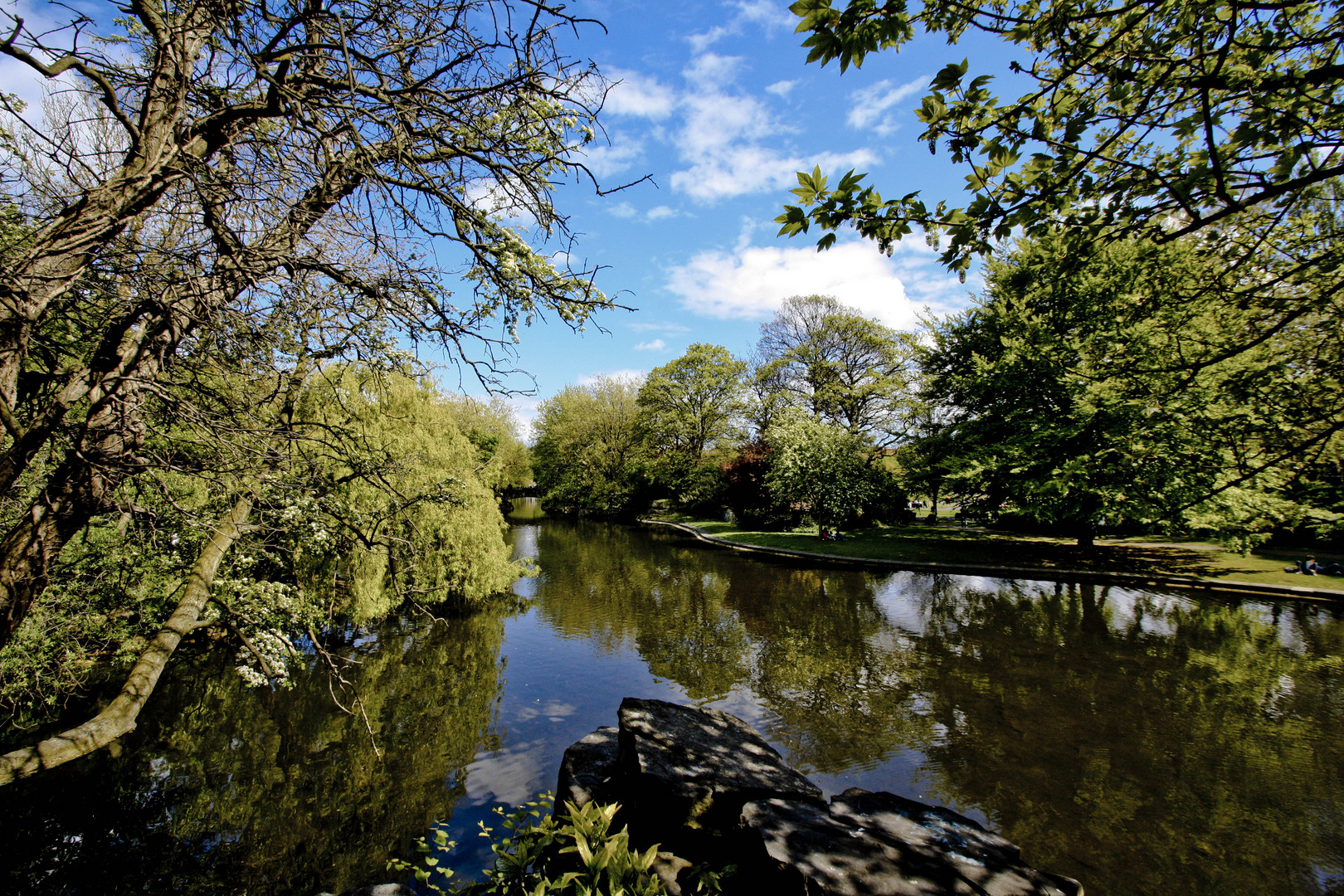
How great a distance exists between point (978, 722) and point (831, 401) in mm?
27779

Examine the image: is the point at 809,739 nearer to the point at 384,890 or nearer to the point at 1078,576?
the point at 384,890

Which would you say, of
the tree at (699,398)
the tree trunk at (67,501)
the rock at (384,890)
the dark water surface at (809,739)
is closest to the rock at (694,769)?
the rock at (384,890)

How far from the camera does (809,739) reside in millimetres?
7766

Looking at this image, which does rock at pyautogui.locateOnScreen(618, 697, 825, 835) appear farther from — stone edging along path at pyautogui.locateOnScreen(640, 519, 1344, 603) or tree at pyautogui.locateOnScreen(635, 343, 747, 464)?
tree at pyautogui.locateOnScreen(635, 343, 747, 464)

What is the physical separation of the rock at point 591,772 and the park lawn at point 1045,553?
56.8 ft

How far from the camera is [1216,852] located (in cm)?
528

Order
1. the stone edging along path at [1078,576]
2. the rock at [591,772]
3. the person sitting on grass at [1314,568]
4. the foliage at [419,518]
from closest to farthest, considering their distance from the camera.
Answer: the rock at [591,772] < the foliage at [419,518] < the stone edging along path at [1078,576] < the person sitting on grass at [1314,568]

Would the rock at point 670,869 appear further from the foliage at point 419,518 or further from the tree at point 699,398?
the tree at point 699,398

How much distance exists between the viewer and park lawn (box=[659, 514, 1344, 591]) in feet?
55.8

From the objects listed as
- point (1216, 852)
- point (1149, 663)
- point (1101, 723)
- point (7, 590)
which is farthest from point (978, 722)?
point (7, 590)

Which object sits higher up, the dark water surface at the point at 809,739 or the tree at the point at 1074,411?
the tree at the point at 1074,411

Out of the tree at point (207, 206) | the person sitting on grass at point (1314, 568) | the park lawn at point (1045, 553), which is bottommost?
the park lawn at point (1045, 553)

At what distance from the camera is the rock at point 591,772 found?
470 centimetres

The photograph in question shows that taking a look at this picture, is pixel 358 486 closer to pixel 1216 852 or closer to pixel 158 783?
pixel 158 783
